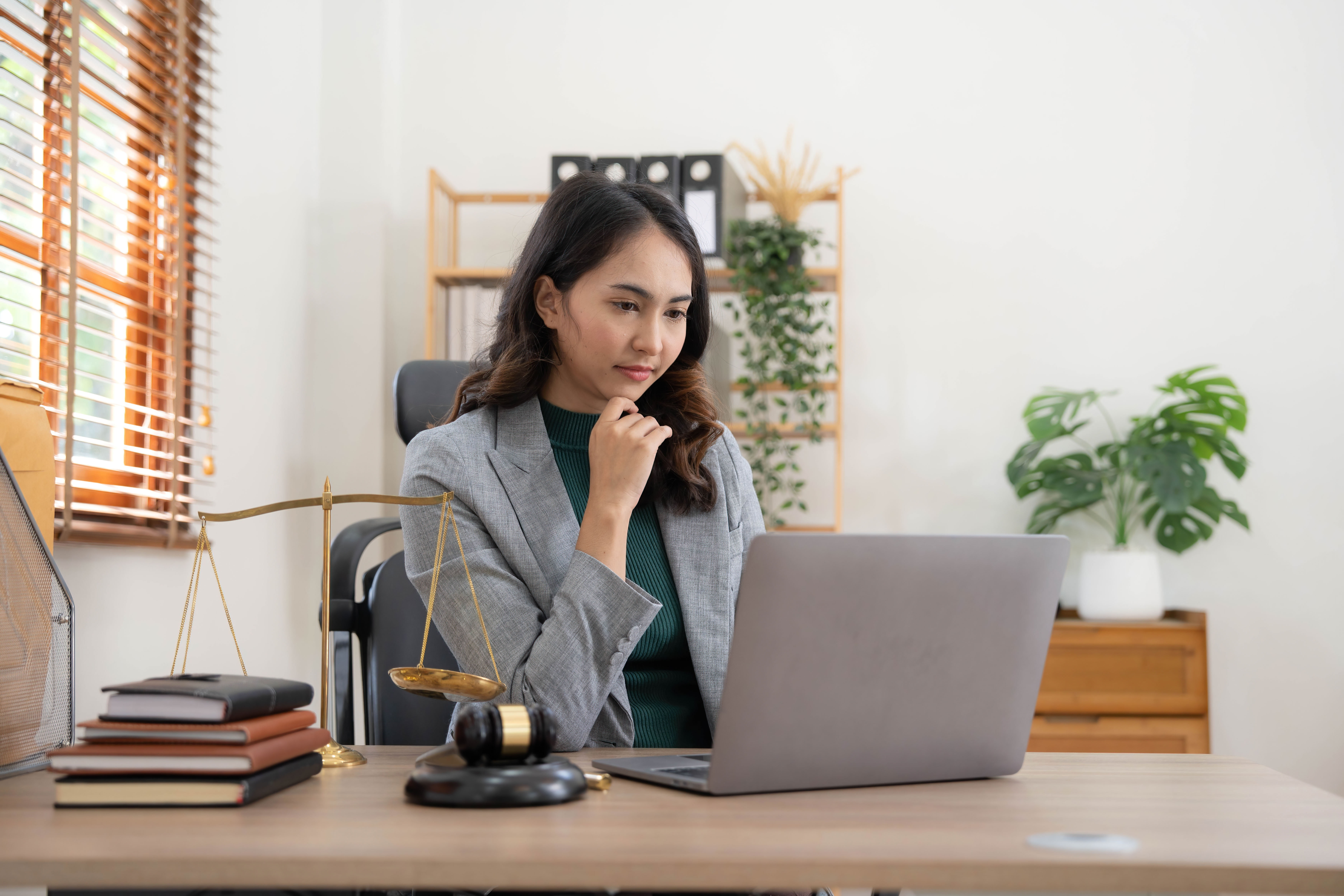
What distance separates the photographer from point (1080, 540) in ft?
11.4

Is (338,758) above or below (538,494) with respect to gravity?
below

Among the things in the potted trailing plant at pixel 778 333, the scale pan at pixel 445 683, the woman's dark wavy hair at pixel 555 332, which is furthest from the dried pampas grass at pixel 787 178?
the scale pan at pixel 445 683

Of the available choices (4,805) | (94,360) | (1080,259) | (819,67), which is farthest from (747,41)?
(4,805)

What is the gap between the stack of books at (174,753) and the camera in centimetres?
80

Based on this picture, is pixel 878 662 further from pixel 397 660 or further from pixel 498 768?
pixel 397 660

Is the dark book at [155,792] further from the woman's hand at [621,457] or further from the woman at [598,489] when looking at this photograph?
the woman's hand at [621,457]

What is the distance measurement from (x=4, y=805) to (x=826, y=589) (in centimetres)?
64

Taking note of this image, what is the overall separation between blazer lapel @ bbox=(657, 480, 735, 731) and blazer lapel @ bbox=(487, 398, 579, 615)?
13 centimetres

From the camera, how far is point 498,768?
828mm

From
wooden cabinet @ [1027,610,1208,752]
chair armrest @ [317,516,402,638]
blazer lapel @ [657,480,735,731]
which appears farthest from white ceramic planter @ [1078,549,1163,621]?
chair armrest @ [317,516,402,638]

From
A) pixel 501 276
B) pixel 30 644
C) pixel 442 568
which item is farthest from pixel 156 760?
pixel 501 276

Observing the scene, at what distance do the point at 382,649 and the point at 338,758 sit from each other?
71cm

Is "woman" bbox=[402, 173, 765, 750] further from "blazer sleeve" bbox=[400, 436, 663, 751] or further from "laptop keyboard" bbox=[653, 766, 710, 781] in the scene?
"laptop keyboard" bbox=[653, 766, 710, 781]

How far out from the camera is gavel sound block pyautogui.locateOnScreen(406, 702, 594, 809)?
2.62 ft
